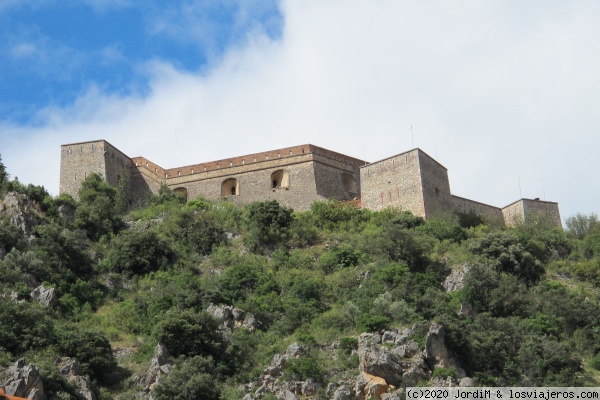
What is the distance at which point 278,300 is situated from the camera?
40938 millimetres

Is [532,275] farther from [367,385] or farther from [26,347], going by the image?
[26,347]

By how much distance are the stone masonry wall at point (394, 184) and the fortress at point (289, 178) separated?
0.05m

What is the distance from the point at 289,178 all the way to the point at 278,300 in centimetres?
1555

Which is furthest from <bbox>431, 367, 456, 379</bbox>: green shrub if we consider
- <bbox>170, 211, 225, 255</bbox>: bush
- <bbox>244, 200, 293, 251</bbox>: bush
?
<bbox>170, 211, 225, 255</bbox>: bush

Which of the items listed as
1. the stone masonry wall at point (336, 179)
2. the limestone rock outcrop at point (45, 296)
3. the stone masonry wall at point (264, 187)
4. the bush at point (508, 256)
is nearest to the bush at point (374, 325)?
the bush at point (508, 256)

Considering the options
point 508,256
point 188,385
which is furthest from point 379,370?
point 508,256

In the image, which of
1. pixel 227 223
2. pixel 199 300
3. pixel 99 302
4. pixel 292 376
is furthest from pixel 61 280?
pixel 292 376

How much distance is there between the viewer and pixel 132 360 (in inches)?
1443

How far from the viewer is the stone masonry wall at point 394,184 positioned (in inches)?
2000

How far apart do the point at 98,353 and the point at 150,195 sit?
66.9 feet

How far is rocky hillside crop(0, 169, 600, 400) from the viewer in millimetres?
34438

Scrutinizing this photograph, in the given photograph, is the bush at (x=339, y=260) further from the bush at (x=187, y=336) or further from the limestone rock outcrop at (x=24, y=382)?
the limestone rock outcrop at (x=24, y=382)

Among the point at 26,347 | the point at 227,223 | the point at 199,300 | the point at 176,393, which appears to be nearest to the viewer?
the point at 176,393

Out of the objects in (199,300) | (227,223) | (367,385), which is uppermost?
(227,223)
